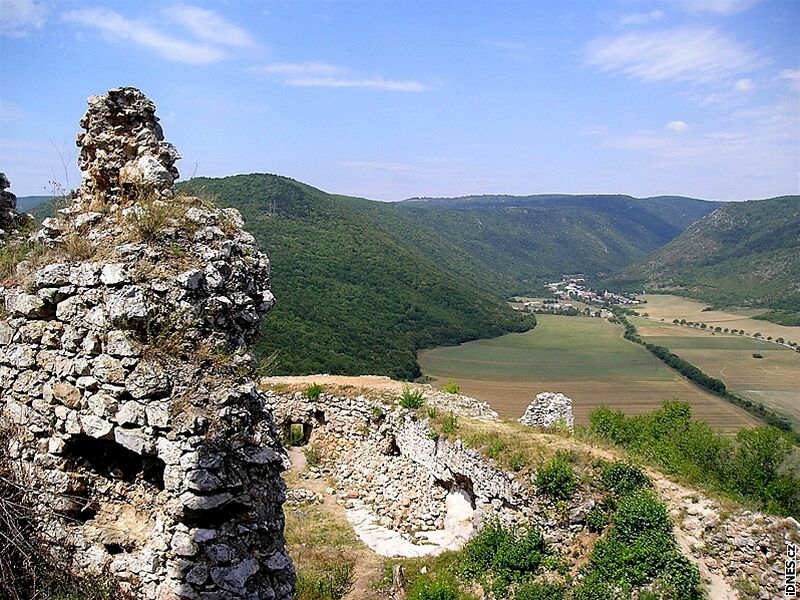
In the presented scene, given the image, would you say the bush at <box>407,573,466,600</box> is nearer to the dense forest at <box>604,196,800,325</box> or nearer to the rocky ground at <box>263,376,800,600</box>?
the rocky ground at <box>263,376,800,600</box>

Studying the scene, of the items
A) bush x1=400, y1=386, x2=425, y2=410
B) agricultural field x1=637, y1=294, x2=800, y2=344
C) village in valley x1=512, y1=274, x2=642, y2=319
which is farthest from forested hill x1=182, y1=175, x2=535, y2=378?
agricultural field x1=637, y1=294, x2=800, y2=344

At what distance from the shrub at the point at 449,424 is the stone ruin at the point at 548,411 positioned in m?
3.44

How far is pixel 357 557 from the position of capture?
12.4 m

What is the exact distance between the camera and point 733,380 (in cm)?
5875

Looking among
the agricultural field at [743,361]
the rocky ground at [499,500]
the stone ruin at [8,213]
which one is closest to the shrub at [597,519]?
the rocky ground at [499,500]

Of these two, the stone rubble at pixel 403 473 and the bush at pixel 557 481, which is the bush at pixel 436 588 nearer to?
the stone rubble at pixel 403 473

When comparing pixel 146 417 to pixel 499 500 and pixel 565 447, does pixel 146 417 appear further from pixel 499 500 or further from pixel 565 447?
pixel 565 447

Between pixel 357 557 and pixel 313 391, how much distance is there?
213 inches

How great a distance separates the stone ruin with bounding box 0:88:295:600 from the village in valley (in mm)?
102824

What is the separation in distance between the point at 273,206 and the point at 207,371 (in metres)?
62.7

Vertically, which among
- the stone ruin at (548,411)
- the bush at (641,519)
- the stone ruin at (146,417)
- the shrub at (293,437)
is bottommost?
the shrub at (293,437)

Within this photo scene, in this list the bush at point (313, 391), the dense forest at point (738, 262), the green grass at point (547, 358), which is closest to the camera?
the bush at point (313, 391)

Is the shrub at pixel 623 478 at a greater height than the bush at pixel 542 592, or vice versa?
the shrub at pixel 623 478

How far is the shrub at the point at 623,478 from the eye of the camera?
11.4 metres
